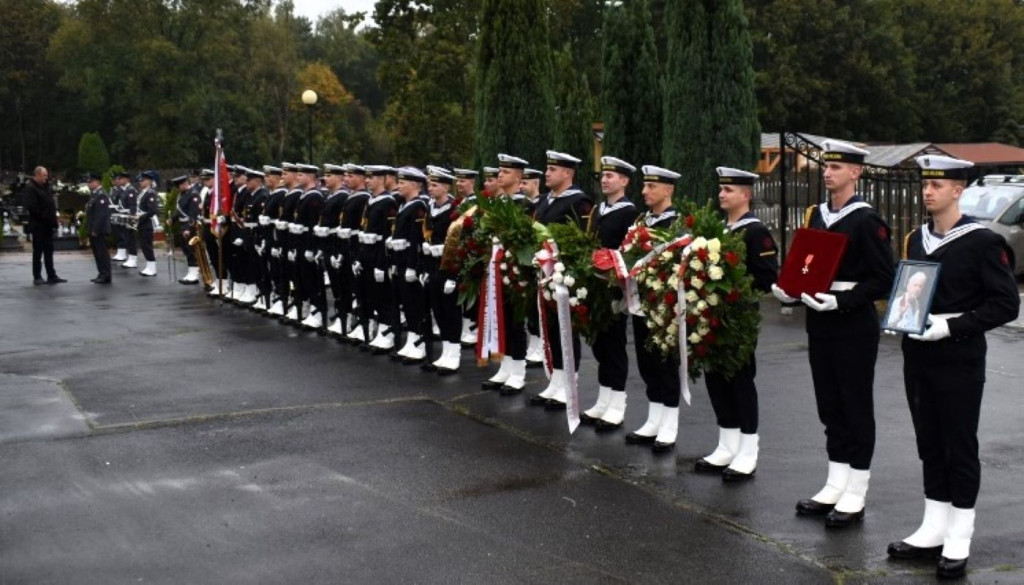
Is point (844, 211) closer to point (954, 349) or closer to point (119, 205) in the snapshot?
point (954, 349)

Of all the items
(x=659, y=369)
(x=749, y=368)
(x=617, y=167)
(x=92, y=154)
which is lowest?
(x=659, y=369)

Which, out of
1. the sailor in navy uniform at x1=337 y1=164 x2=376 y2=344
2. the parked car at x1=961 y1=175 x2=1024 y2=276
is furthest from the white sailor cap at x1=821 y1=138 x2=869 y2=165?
the parked car at x1=961 y1=175 x2=1024 y2=276

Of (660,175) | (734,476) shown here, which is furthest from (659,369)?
(660,175)

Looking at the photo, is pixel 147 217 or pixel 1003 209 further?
pixel 147 217

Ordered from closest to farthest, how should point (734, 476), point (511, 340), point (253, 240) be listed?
point (734, 476) < point (511, 340) < point (253, 240)

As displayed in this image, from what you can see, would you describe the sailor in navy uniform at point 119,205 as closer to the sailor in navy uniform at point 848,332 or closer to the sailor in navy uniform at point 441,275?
A: the sailor in navy uniform at point 441,275

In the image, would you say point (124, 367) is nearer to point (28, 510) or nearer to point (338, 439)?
point (338, 439)

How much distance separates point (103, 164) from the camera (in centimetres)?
6831

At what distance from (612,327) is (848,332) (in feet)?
10.2

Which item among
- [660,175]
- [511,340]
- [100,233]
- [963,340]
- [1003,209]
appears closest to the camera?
[963,340]

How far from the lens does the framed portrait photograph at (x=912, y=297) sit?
6.58 m

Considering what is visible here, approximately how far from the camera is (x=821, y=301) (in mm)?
7438

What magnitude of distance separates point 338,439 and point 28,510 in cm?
260

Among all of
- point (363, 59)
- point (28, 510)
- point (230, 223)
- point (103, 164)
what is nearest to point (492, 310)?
point (28, 510)
